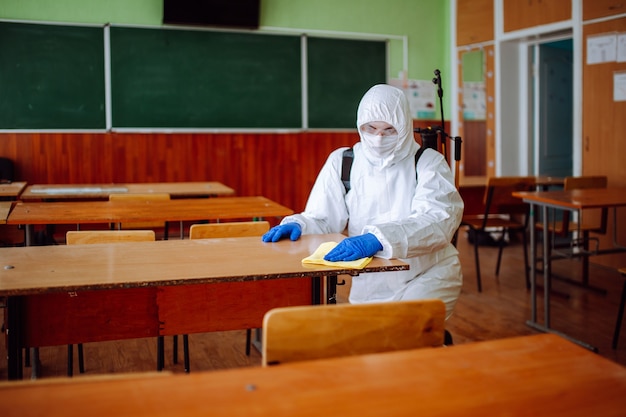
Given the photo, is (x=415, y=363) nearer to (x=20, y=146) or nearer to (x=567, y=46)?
(x=20, y=146)

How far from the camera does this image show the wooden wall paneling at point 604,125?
5.35 meters

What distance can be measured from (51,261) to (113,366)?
4.57 ft

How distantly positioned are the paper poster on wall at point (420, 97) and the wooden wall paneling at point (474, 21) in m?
0.63

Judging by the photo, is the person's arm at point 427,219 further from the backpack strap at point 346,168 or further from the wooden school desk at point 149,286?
the backpack strap at point 346,168

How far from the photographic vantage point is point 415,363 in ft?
3.80

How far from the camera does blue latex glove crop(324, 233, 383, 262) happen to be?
2.05 meters

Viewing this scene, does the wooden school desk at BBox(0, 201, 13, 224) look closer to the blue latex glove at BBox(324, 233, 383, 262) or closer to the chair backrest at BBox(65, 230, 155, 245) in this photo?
the chair backrest at BBox(65, 230, 155, 245)

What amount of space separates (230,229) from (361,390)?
6.29ft

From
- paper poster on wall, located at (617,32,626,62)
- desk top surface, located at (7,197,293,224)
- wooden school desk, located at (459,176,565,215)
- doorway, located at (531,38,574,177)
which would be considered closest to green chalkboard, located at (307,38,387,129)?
doorway, located at (531,38,574,177)

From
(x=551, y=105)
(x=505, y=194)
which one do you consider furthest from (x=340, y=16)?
(x=505, y=194)

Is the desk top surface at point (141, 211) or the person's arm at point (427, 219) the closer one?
the person's arm at point (427, 219)

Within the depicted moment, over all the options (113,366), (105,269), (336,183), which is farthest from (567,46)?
(105,269)

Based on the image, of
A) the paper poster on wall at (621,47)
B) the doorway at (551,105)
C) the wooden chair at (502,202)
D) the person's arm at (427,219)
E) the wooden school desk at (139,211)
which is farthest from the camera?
the doorway at (551,105)

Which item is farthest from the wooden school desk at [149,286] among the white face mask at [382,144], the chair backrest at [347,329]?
the chair backrest at [347,329]
